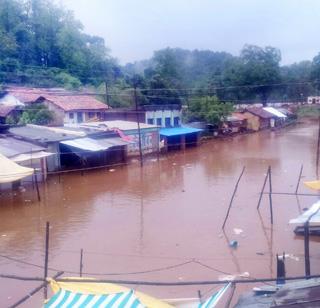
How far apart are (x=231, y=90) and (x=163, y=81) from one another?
16.5 metres

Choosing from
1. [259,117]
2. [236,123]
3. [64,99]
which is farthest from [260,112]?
[64,99]

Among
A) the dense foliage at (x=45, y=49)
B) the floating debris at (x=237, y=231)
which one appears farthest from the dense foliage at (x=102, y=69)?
the floating debris at (x=237, y=231)

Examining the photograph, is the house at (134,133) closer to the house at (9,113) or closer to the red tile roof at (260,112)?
the house at (9,113)

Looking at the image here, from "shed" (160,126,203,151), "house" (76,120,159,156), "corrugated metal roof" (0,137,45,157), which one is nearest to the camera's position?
"corrugated metal roof" (0,137,45,157)

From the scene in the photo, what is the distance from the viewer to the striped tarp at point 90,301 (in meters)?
5.30

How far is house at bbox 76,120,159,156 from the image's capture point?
27.2 m

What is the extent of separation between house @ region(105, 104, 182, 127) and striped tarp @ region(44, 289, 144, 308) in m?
26.3

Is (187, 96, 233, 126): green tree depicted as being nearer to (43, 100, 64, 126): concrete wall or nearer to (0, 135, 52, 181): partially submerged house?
(43, 100, 64, 126): concrete wall

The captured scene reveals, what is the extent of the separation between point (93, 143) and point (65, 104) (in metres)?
7.44

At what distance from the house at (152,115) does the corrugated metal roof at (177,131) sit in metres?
0.90

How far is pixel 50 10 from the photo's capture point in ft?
156

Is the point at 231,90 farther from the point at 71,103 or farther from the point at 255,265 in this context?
the point at 255,265

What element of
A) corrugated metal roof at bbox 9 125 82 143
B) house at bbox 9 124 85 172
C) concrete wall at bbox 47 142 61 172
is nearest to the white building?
house at bbox 9 124 85 172

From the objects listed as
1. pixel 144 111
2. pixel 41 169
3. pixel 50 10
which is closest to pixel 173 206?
pixel 41 169
